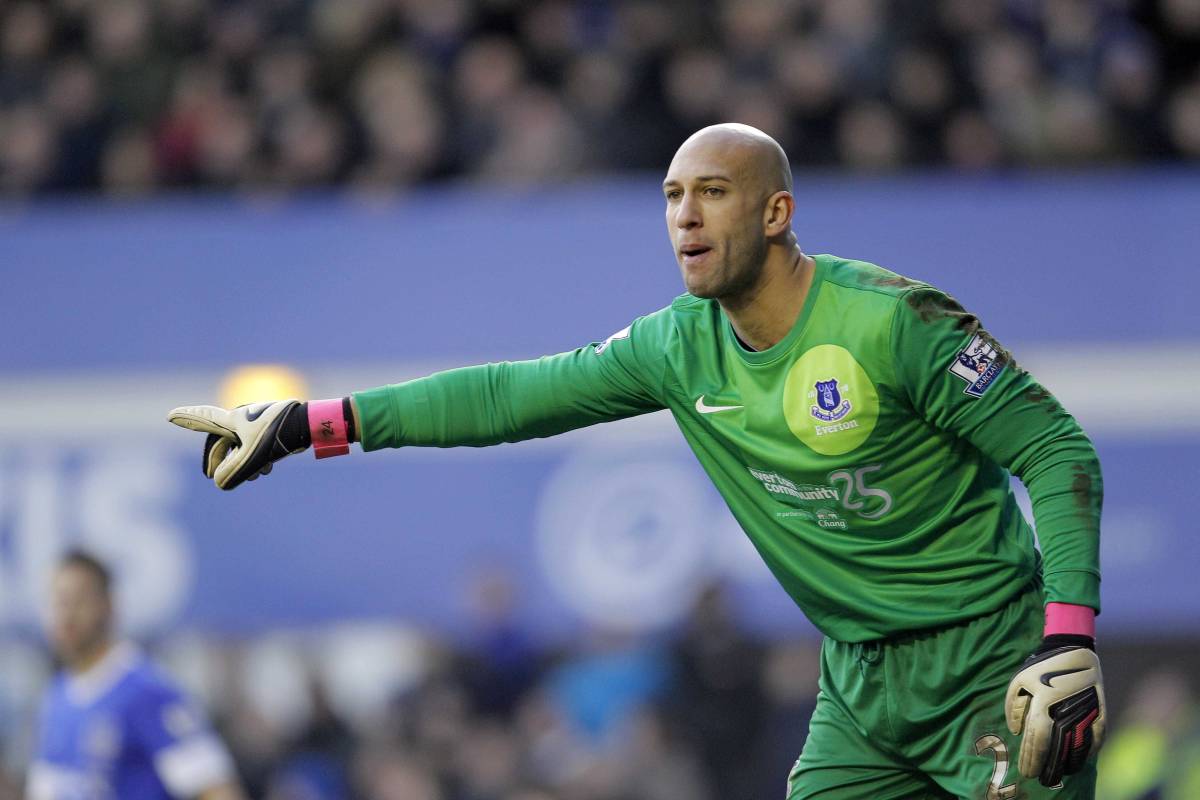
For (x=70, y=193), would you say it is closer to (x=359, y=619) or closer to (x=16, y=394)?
(x=16, y=394)

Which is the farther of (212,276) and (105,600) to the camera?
(212,276)

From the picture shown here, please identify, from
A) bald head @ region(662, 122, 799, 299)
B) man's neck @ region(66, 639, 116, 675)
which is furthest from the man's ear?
man's neck @ region(66, 639, 116, 675)

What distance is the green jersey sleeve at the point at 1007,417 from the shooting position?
418cm

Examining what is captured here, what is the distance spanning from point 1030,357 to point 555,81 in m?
3.61

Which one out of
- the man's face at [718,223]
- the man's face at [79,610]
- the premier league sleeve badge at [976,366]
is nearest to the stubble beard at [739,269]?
the man's face at [718,223]

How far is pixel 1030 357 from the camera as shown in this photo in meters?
10.2

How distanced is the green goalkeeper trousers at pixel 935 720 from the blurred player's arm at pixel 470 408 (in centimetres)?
98

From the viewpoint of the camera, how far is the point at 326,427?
4.72 meters

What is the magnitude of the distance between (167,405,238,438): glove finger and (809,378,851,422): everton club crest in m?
1.55

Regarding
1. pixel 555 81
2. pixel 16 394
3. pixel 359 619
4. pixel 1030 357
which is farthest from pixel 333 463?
pixel 1030 357

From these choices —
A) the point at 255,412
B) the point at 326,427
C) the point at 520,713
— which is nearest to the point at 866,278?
the point at 326,427

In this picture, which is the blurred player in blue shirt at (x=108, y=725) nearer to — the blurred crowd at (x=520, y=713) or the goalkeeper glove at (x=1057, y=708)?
the blurred crowd at (x=520, y=713)

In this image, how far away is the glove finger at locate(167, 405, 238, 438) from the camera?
466 cm

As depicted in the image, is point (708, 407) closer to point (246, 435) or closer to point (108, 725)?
point (246, 435)
